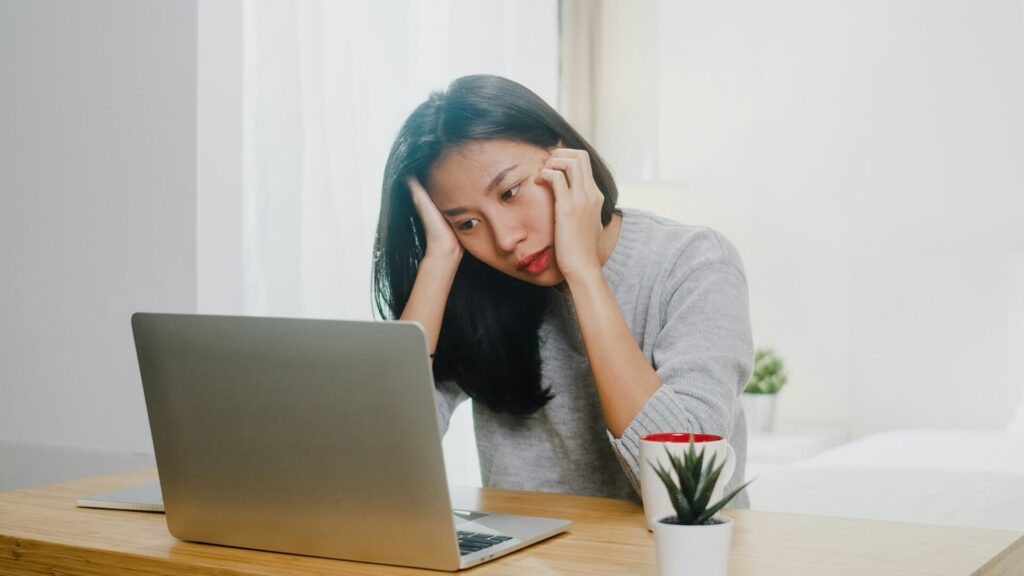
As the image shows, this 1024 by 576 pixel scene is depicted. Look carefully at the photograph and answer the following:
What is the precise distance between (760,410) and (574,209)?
2219 mm

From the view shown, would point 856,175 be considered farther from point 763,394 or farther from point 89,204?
point 89,204

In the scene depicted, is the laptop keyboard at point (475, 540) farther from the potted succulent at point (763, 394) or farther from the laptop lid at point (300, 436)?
the potted succulent at point (763, 394)

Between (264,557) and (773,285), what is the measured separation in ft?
9.45

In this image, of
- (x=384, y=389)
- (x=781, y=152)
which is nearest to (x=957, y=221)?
(x=781, y=152)

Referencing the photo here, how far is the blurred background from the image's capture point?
2.01 m

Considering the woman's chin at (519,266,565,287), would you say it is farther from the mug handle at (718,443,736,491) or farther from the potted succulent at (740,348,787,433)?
the potted succulent at (740,348,787,433)

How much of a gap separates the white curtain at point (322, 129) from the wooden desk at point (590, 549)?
1.10 m

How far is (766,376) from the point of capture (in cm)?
342

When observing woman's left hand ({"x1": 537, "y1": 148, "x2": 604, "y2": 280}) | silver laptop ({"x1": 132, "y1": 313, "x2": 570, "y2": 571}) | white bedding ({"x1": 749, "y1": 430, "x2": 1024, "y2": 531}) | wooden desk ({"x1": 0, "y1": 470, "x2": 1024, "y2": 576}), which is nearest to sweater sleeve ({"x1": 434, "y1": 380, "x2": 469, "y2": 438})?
woman's left hand ({"x1": 537, "y1": 148, "x2": 604, "y2": 280})

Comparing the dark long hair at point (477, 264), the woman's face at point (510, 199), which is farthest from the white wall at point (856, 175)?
the woman's face at point (510, 199)

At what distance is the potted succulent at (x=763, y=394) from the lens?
3398 millimetres

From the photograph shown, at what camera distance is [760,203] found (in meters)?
3.60

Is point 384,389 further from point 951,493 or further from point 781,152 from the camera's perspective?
point 781,152

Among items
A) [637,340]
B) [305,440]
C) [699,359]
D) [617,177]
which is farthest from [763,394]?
[305,440]
